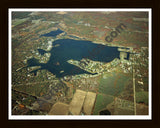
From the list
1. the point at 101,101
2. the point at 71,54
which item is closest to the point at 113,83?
the point at 101,101

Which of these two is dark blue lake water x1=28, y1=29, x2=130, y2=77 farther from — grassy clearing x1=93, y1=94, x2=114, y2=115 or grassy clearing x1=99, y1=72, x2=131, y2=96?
grassy clearing x1=93, y1=94, x2=114, y2=115

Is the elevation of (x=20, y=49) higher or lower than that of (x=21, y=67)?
higher

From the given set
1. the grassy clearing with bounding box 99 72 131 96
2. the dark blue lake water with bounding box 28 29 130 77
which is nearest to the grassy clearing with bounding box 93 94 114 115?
the grassy clearing with bounding box 99 72 131 96

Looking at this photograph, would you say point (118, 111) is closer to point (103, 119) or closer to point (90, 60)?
point (103, 119)

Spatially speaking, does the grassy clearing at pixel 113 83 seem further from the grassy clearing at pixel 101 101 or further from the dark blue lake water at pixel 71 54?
the dark blue lake water at pixel 71 54

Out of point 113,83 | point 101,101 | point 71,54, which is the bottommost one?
point 101,101

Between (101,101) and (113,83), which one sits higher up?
(113,83)

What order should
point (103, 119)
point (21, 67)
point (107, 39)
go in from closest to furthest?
point (103, 119) → point (21, 67) → point (107, 39)

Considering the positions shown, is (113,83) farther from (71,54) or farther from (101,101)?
(71,54)

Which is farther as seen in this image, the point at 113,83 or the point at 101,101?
the point at 113,83

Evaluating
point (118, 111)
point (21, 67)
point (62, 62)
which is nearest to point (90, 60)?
point (62, 62)
